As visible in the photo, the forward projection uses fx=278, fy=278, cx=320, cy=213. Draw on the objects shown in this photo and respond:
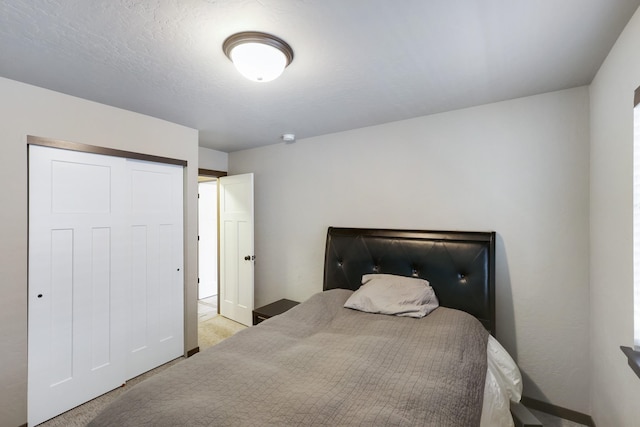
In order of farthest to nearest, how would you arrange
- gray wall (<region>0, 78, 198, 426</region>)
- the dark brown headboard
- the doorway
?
the doorway < the dark brown headboard < gray wall (<region>0, 78, 198, 426</region>)

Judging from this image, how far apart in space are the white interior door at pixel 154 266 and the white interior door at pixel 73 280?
11cm

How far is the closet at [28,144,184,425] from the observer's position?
1.99 m

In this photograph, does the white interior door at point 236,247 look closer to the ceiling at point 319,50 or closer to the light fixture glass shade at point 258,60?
the ceiling at point 319,50

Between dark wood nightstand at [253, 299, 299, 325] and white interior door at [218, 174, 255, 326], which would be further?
white interior door at [218, 174, 255, 326]

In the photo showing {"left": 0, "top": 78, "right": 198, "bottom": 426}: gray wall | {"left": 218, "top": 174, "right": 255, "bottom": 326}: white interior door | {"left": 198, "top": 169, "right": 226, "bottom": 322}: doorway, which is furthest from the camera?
{"left": 198, "top": 169, "right": 226, "bottom": 322}: doorway

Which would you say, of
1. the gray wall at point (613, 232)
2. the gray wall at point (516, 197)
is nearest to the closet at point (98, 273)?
the gray wall at point (516, 197)

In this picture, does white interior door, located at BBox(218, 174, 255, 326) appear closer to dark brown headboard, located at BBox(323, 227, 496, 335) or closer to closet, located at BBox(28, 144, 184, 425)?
closet, located at BBox(28, 144, 184, 425)

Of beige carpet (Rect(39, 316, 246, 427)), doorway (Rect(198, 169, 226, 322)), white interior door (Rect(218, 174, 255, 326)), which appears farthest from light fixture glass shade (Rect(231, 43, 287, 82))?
doorway (Rect(198, 169, 226, 322))

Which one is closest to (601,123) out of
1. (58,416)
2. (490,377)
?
(490,377)

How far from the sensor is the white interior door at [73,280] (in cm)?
196

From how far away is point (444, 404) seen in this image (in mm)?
1105

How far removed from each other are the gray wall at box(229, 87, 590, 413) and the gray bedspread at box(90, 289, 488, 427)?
62 cm

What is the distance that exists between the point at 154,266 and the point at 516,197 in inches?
126

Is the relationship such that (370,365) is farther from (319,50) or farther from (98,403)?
(98,403)
